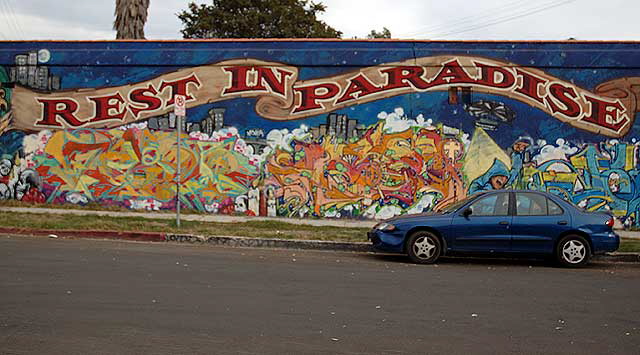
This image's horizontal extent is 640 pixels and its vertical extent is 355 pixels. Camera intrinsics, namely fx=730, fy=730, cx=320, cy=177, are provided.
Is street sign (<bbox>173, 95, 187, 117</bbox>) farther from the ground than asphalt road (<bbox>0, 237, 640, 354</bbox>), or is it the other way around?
street sign (<bbox>173, 95, 187, 117</bbox>)

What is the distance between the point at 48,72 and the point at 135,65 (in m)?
2.51

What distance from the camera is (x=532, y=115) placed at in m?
17.8

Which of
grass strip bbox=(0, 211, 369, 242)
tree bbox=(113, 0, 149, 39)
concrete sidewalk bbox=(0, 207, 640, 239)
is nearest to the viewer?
grass strip bbox=(0, 211, 369, 242)

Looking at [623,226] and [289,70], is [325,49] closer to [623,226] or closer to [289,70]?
[289,70]

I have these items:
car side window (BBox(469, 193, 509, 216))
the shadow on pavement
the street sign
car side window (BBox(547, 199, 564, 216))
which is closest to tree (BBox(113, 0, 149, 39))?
the street sign

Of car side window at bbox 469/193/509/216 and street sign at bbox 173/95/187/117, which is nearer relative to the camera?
car side window at bbox 469/193/509/216

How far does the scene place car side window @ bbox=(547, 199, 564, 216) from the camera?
12477mm

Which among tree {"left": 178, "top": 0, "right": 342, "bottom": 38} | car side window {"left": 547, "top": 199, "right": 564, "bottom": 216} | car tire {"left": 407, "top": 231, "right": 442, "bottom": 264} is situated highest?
tree {"left": 178, "top": 0, "right": 342, "bottom": 38}

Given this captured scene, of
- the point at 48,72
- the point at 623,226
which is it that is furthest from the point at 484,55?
the point at 48,72

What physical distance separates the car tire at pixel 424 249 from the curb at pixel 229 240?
195 centimetres

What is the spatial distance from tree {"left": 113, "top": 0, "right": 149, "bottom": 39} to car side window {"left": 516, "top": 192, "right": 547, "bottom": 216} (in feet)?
47.6

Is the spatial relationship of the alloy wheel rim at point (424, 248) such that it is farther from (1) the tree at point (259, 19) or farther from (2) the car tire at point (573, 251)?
(1) the tree at point (259, 19)

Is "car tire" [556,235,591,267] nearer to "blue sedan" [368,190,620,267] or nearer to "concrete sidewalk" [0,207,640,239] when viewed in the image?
"blue sedan" [368,190,620,267]

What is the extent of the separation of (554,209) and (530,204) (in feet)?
1.33
